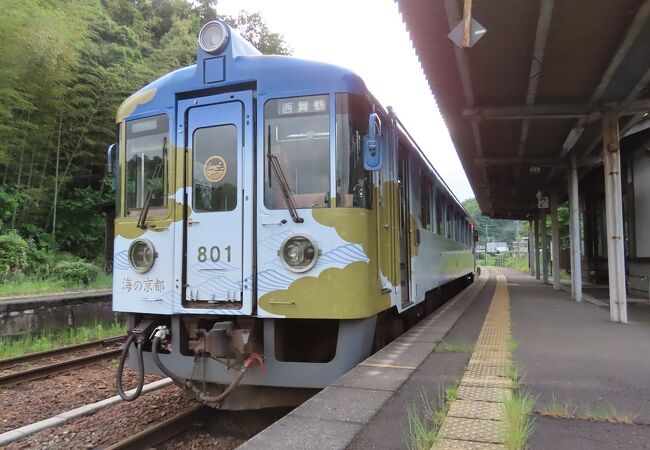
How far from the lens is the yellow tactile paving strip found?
2975 millimetres

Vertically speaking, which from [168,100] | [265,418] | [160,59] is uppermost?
[160,59]

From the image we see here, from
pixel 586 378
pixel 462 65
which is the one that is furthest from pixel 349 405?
pixel 462 65

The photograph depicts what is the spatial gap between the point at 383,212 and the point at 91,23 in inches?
826

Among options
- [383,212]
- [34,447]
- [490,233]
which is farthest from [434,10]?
[490,233]

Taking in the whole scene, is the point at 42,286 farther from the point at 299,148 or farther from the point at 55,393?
the point at 299,148

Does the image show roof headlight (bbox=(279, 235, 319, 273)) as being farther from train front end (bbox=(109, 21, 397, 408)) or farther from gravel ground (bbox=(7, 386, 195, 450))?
gravel ground (bbox=(7, 386, 195, 450))

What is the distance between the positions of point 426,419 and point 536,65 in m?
6.54

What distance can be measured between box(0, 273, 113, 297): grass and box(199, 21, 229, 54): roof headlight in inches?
395

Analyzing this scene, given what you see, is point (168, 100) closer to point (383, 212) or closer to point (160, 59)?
point (383, 212)

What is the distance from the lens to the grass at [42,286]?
503 inches

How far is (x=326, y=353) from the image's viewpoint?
4977 millimetres

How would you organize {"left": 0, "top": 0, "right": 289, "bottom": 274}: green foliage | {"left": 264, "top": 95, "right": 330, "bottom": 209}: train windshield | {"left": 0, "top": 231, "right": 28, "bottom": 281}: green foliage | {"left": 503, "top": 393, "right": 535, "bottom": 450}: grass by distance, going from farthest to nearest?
{"left": 0, "top": 0, "right": 289, "bottom": 274}: green foliage
{"left": 0, "top": 231, "right": 28, "bottom": 281}: green foliage
{"left": 264, "top": 95, "right": 330, "bottom": 209}: train windshield
{"left": 503, "top": 393, "right": 535, "bottom": 450}: grass

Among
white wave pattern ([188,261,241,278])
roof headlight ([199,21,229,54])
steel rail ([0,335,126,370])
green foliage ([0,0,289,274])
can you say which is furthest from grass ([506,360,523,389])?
green foliage ([0,0,289,274])

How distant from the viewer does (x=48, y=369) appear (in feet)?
23.1
